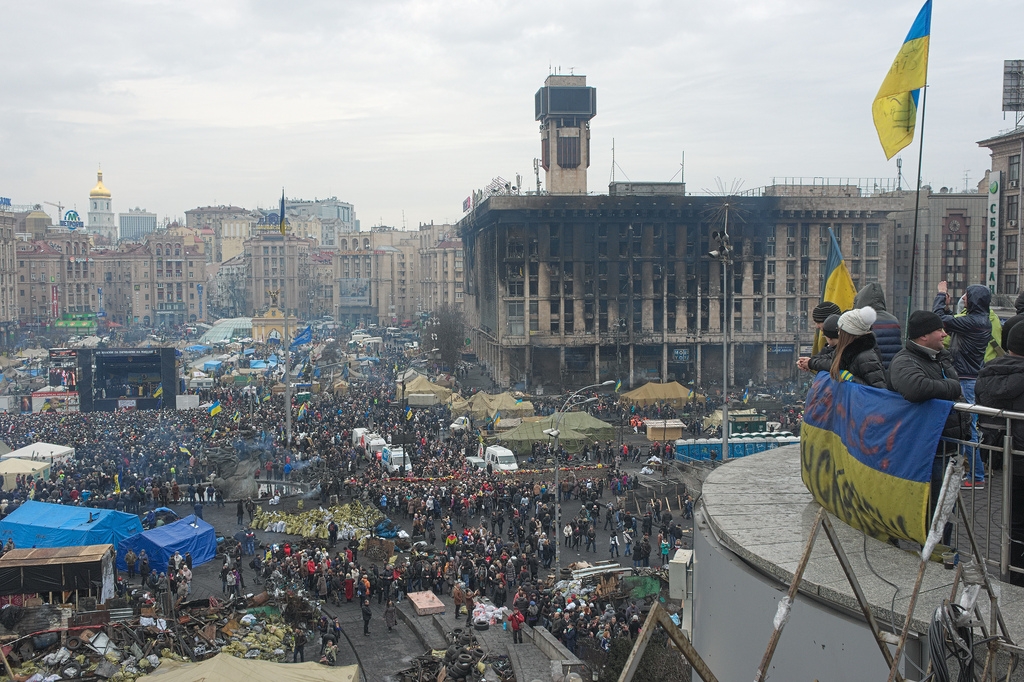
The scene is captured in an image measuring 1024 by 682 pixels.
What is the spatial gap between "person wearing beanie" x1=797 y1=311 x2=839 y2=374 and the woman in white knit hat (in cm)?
75

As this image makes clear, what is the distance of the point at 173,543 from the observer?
2464 centimetres

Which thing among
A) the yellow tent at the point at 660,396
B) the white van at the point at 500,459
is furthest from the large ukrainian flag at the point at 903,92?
the yellow tent at the point at 660,396

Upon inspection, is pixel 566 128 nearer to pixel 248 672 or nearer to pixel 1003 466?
pixel 248 672

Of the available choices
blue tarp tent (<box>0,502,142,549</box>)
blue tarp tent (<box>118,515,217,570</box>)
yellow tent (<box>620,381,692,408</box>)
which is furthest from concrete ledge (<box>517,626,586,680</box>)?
yellow tent (<box>620,381,692,408</box>)

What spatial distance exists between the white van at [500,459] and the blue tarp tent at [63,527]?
49.1 feet

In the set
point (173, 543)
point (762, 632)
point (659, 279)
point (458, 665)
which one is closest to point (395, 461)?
point (173, 543)

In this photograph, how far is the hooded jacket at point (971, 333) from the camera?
8508 millimetres

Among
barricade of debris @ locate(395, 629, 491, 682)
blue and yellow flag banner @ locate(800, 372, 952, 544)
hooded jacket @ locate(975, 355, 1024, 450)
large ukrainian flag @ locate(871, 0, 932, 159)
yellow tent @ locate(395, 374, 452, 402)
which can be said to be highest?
large ukrainian flag @ locate(871, 0, 932, 159)

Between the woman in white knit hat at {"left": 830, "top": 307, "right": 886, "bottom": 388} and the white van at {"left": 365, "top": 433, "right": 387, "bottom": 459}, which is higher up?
the woman in white knit hat at {"left": 830, "top": 307, "right": 886, "bottom": 388}

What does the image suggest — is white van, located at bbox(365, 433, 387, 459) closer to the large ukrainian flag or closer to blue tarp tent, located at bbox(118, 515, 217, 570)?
blue tarp tent, located at bbox(118, 515, 217, 570)

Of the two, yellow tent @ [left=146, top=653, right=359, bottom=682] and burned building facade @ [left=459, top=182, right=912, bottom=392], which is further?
burned building facade @ [left=459, top=182, right=912, bottom=392]

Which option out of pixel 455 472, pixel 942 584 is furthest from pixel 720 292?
pixel 942 584

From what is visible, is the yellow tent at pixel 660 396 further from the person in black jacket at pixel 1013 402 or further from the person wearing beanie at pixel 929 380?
the person in black jacket at pixel 1013 402

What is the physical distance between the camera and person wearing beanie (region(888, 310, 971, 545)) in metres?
5.25
